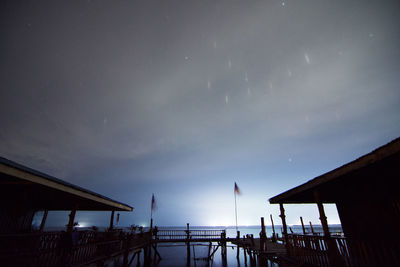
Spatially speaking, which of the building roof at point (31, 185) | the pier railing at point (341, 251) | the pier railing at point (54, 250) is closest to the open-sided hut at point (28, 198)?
the building roof at point (31, 185)

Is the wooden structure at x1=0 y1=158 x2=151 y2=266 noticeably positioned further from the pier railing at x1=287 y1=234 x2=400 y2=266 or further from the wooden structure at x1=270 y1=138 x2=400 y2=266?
the pier railing at x1=287 y1=234 x2=400 y2=266

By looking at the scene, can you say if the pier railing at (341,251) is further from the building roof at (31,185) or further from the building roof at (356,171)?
the building roof at (31,185)

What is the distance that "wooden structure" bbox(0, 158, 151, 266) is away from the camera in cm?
626

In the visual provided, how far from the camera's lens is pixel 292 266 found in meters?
9.13

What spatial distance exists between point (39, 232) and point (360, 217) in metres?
15.3

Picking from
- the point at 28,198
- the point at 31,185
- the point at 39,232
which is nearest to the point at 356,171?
the point at 31,185

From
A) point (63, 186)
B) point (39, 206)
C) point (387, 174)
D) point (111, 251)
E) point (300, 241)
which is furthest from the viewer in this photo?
point (39, 206)

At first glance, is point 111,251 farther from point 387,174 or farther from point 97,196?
point 387,174

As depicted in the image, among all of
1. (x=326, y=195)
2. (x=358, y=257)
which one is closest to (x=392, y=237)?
(x=358, y=257)

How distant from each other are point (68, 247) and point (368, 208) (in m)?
13.3

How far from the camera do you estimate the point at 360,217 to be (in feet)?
27.3

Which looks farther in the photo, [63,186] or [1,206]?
[1,206]

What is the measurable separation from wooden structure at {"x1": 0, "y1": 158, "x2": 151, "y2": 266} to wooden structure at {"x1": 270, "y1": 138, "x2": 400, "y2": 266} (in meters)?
10.1

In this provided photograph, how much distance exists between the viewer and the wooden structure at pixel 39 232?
6262 millimetres
